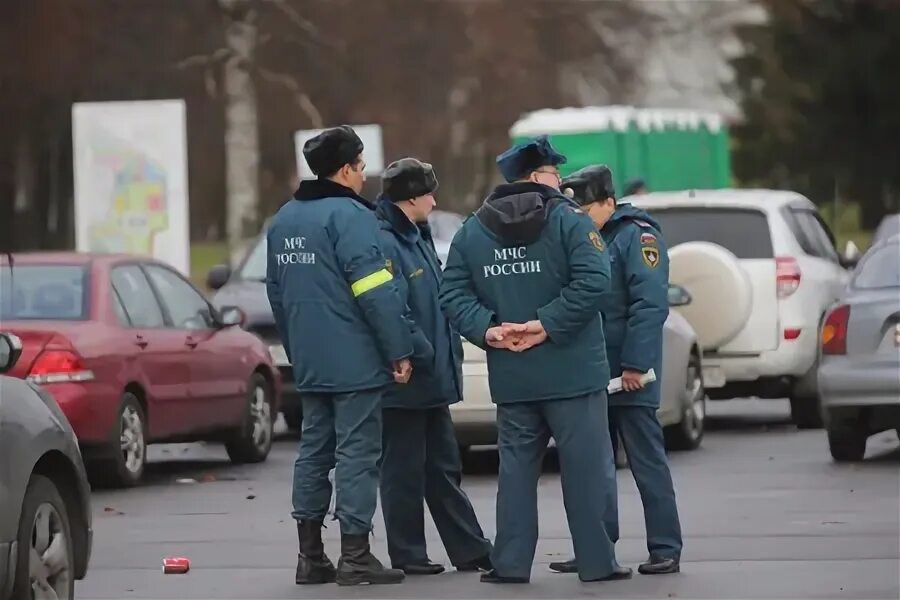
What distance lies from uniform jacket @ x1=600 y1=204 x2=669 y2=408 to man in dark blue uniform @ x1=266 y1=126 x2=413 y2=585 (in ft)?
3.19

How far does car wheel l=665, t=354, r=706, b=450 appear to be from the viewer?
16.4 m

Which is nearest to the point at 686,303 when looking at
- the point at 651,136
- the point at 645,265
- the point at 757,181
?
the point at 645,265

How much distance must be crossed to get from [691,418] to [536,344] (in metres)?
7.18

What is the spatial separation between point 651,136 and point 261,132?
21966 mm

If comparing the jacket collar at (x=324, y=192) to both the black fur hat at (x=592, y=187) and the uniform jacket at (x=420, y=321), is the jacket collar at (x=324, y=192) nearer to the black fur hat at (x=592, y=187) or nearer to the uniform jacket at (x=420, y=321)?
the uniform jacket at (x=420, y=321)

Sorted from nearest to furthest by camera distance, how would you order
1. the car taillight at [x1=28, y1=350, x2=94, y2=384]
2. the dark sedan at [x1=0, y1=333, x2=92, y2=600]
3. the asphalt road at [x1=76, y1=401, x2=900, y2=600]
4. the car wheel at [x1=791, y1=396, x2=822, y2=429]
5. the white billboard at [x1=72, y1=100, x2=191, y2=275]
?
the dark sedan at [x1=0, y1=333, x2=92, y2=600]
the asphalt road at [x1=76, y1=401, x2=900, y2=600]
the car taillight at [x1=28, y1=350, x2=94, y2=384]
the car wheel at [x1=791, y1=396, x2=822, y2=429]
the white billboard at [x1=72, y1=100, x2=191, y2=275]

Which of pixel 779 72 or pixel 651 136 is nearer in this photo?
pixel 651 136

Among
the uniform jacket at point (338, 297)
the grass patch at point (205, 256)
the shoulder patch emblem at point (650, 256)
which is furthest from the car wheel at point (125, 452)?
the grass patch at point (205, 256)

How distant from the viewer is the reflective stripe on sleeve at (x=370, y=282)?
9.80 m

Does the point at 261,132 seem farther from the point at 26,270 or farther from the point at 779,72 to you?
the point at 26,270

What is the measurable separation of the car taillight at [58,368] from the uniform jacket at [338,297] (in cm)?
413

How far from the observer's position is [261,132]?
5928 centimetres

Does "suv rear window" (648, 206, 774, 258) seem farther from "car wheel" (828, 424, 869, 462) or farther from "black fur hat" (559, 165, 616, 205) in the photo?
"black fur hat" (559, 165, 616, 205)

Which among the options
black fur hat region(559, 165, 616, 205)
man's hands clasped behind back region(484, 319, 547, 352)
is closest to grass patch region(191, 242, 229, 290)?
black fur hat region(559, 165, 616, 205)
